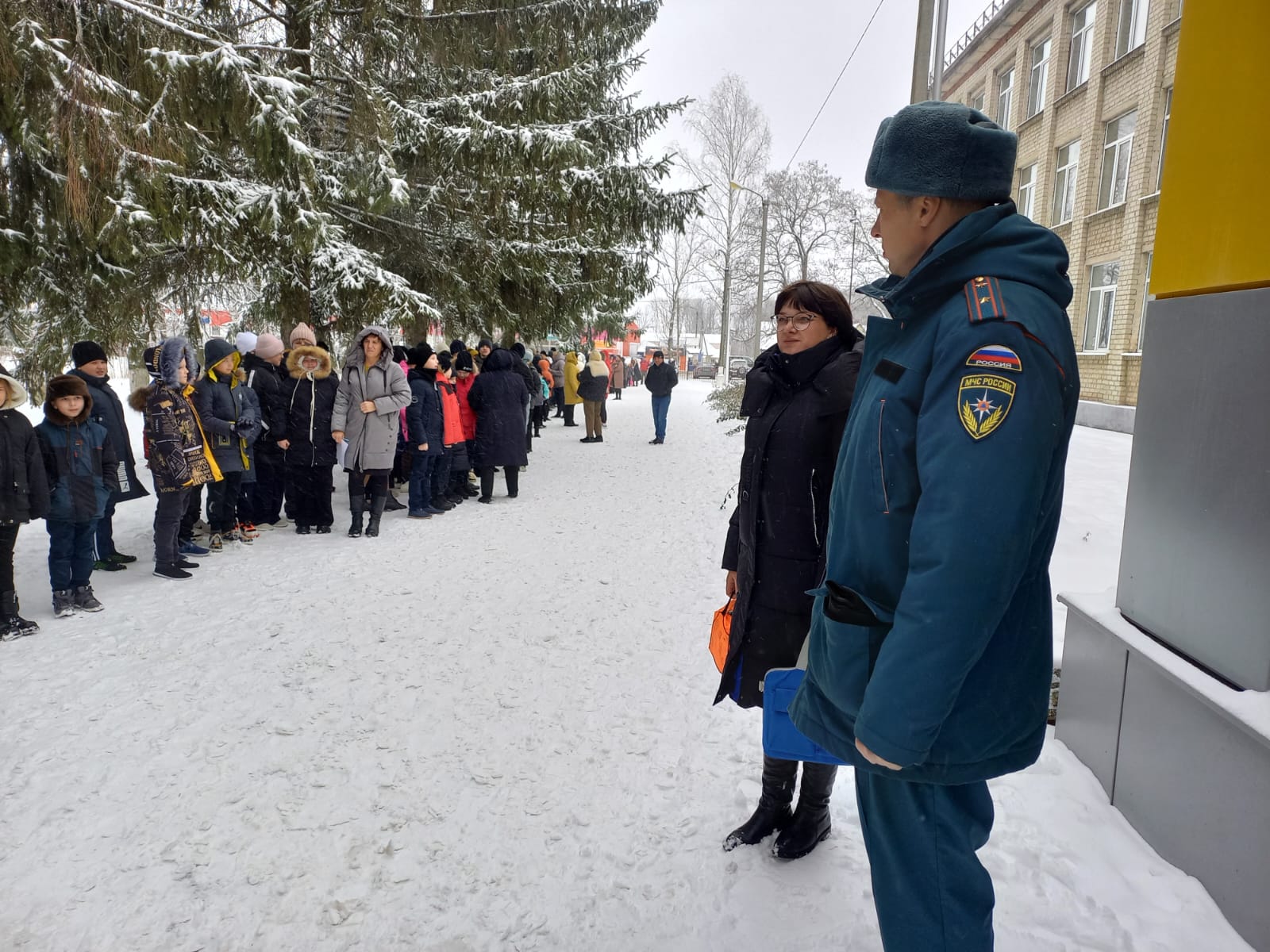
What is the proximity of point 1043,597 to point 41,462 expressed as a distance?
5684 mm

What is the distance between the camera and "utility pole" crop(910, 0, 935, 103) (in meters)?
7.55

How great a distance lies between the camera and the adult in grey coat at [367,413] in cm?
762

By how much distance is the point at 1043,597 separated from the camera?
151 cm

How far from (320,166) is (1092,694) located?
8612 mm

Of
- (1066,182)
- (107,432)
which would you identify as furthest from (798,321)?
(1066,182)

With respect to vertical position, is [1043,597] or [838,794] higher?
[1043,597]

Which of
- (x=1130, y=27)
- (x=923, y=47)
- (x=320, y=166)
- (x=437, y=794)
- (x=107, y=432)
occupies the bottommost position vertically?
(x=437, y=794)

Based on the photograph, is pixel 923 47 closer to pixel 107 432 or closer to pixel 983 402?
pixel 983 402

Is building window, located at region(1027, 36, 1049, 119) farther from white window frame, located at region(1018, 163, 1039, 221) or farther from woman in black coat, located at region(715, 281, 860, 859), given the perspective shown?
woman in black coat, located at region(715, 281, 860, 859)

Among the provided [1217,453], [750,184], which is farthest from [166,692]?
[750,184]

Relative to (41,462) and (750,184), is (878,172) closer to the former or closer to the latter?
(41,462)

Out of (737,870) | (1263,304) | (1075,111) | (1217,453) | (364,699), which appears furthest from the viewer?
(1075,111)

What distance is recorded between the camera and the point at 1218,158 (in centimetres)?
237

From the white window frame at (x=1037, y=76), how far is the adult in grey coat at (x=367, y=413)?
64.7ft
